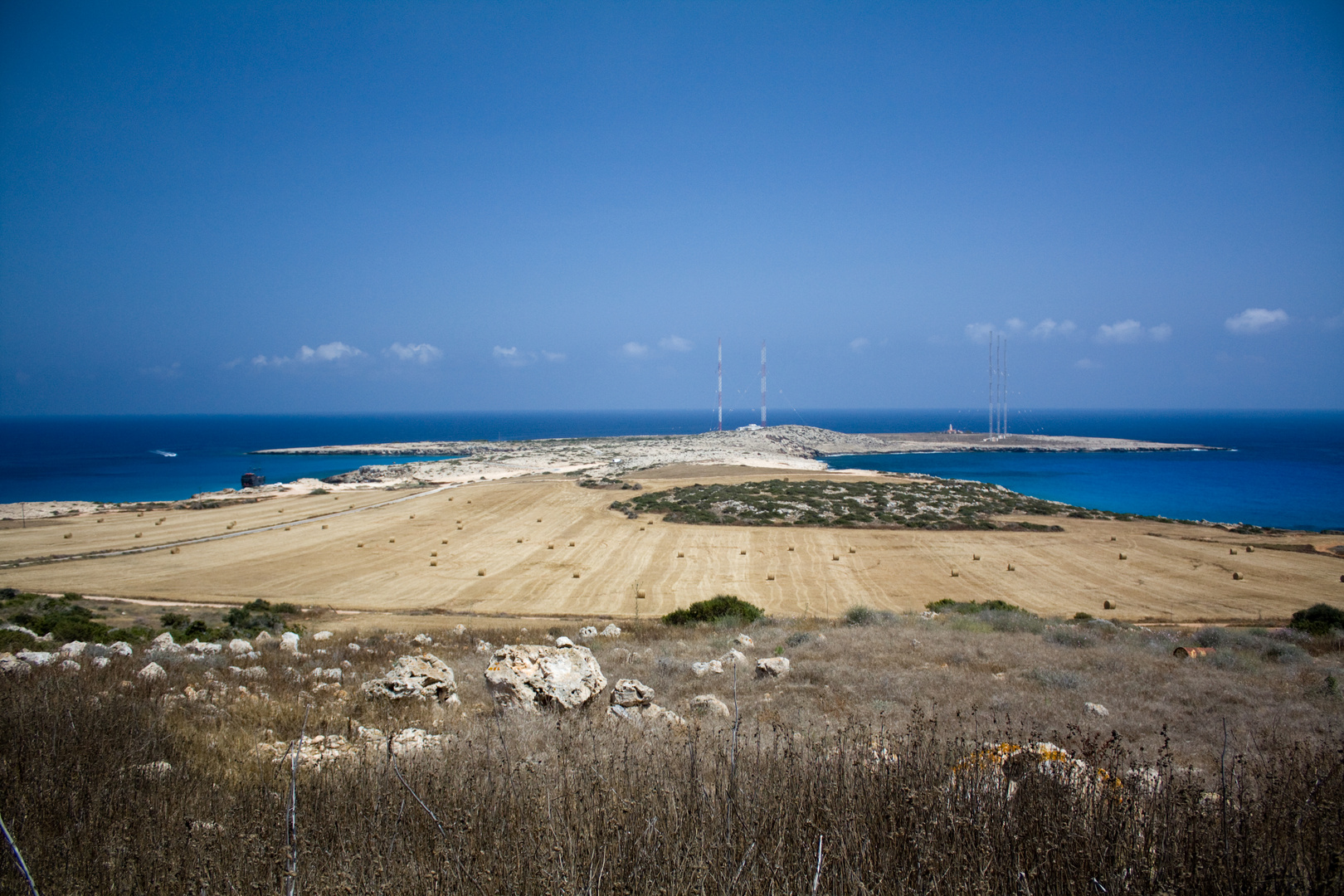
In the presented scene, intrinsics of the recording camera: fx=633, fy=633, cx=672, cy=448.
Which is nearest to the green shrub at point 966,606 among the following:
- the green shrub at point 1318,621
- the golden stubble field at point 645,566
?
the golden stubble field at point 645,566

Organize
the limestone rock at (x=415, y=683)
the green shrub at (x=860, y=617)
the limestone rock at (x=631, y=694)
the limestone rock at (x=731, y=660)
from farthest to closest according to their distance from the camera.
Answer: the green shrub at (x=860, y=617), the limestone rock at (x=731, y=660), the limestone rock at (x=415, y=683), the limestone rock at (x=631, y=694)

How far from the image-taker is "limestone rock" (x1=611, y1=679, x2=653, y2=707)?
304 inches

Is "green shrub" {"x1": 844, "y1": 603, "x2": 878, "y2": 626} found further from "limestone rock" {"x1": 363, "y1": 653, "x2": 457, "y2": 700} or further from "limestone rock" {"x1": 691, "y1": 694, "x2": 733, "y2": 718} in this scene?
"limestone rock" {"x1": 363, "y1": 653, "x2": 457, "y2": 700}

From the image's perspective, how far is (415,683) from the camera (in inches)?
320

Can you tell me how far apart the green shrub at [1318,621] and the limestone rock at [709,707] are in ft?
52.1

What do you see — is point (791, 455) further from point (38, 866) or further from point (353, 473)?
point (38, 866)

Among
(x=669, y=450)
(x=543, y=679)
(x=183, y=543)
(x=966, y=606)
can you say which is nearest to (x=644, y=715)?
(x=543, y=679)

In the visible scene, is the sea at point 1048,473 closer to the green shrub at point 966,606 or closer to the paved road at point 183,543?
the paved road at point 183,543

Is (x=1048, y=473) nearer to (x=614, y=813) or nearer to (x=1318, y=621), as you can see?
(x=1318, y=621)

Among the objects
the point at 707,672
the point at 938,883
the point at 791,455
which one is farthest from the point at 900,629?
the point at 791,455

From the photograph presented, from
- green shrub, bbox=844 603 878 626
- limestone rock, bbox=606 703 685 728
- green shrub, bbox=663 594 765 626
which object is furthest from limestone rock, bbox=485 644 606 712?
green shrub, bbox=844 603 878 626

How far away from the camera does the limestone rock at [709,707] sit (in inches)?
289

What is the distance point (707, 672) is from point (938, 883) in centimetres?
749

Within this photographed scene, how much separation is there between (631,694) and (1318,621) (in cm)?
1828
